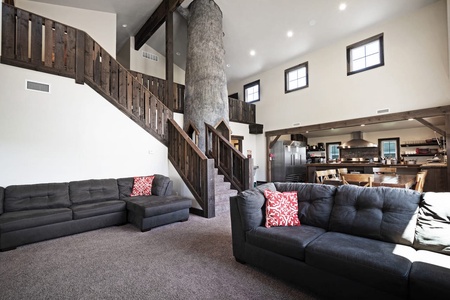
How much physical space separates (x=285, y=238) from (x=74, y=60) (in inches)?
201

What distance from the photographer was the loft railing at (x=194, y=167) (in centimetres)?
423

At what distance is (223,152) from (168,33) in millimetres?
3740

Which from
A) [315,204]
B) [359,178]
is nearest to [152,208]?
[315,204]

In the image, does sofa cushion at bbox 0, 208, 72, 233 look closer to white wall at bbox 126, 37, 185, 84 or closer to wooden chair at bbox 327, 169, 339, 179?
wooden chair at bbox 327, 169, 339, 179

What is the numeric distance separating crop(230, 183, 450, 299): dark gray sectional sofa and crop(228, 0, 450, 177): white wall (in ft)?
16.4

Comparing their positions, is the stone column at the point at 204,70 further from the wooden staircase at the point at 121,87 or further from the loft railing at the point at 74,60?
the loft railing at the point at 74,60

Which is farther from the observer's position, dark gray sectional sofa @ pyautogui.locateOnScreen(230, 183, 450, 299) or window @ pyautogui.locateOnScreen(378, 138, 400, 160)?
window @ pyautogui.locateOnScreen(378, 138, 400, 160)

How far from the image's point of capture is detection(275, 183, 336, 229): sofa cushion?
7.67ft

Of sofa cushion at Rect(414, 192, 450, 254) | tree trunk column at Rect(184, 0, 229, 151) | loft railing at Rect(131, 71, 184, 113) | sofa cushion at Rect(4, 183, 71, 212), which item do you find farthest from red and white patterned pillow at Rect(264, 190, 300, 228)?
loft railing at Rect(131, 71, 184, 113)

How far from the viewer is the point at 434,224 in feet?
5.74

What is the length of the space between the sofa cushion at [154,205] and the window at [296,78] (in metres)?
6.20

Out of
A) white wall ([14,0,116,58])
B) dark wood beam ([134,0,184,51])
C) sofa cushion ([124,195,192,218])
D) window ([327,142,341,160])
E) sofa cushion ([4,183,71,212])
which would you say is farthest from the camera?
window ([327,142,341,160])

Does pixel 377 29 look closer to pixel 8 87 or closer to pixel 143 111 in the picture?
pixel 143 111

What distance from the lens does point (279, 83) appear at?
8.45m
